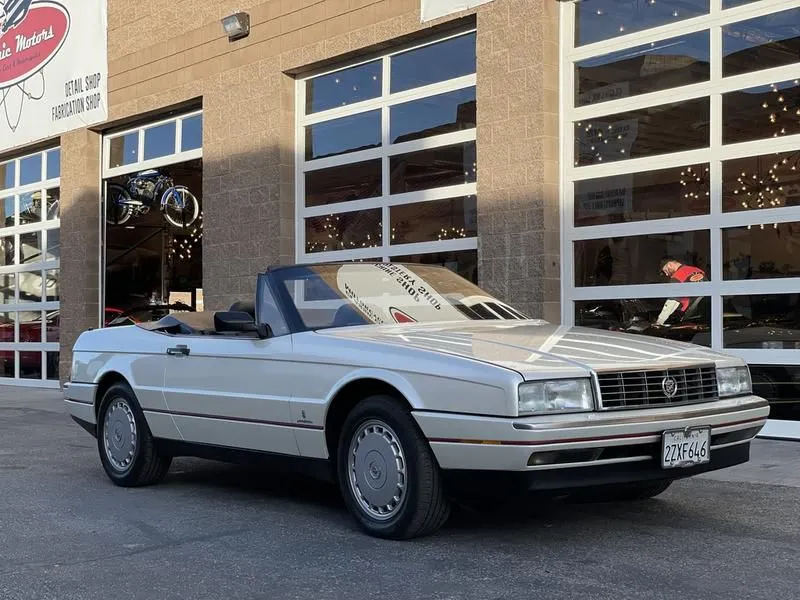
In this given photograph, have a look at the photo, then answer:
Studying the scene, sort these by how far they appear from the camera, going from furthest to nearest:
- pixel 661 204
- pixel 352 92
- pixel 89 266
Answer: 1. pixel 89 266
2. pixel 352 92
3. pixel 661 204

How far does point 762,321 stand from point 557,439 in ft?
15.8

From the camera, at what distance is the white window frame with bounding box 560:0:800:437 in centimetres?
847

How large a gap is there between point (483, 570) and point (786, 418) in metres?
4.95

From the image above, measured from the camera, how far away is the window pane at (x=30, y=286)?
56.4 feet

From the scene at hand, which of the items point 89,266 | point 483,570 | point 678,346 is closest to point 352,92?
point 89,266

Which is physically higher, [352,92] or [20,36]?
[20,36]

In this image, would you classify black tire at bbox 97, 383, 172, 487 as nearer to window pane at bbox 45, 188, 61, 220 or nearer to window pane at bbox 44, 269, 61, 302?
window pane at bbox 44, 269, 61, 302

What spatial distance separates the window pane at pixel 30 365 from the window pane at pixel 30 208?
2235 millimetres

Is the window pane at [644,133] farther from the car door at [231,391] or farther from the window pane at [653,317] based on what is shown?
the car door at [231,391]

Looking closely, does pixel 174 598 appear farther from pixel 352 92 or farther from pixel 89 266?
pixel 89 266

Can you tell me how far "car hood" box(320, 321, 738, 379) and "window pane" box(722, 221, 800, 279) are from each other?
11.1ft

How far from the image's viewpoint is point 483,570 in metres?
4.32

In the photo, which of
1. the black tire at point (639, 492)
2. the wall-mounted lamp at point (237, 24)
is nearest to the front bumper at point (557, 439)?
the black tire at point (639, 492)

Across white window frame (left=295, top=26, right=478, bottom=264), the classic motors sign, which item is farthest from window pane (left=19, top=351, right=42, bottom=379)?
white window frame (left=295, top=26, right=478, bottom=264)
